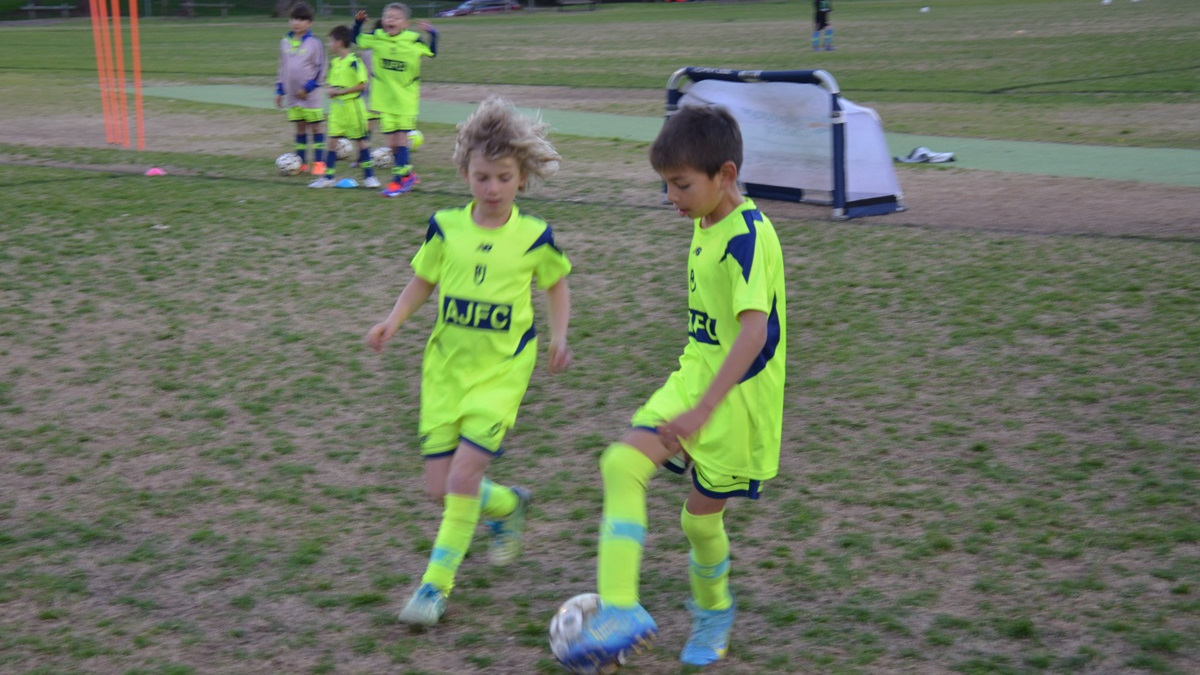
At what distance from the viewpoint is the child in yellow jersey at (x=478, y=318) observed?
4.05 metres

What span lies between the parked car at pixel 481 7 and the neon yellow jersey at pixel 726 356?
52499mm

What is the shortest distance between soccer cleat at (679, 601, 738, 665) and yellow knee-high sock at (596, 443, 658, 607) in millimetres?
350

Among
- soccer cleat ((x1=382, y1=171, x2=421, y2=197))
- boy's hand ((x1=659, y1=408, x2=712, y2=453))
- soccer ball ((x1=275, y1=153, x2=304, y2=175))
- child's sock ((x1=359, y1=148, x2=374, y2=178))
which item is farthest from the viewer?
soccer ball ((x1=275, y1=153, x2=304, y2=175))

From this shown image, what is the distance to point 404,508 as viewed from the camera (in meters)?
5.00

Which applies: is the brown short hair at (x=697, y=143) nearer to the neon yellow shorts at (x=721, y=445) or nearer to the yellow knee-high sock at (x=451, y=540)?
the neon yellow shorts at (x=721, y=445)

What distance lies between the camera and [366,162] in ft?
37.7

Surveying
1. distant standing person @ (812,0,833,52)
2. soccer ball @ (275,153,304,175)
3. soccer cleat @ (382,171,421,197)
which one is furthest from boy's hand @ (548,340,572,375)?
distant standing person @ (812,0,833,52)

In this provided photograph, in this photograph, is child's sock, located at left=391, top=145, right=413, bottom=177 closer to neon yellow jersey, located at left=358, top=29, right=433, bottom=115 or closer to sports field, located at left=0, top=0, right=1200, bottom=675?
sports field, located at left=0, top=0, right=1200, bottom=675

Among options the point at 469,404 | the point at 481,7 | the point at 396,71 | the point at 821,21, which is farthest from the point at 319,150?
the point at 481,7

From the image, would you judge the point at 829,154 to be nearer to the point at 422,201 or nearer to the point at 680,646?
the point at 422,201

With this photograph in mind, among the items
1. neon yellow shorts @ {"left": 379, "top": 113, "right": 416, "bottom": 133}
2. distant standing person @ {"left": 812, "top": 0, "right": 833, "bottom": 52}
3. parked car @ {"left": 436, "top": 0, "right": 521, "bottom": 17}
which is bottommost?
neon yellow shorts @ {"left": 379, "top": 113, "right": 416, "bottom": 133}

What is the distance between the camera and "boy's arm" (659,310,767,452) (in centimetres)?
330

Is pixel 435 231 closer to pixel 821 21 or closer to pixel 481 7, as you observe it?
pixel 821 21

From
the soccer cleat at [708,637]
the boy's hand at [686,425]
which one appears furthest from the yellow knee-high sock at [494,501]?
the boy's hand at [686,425]
